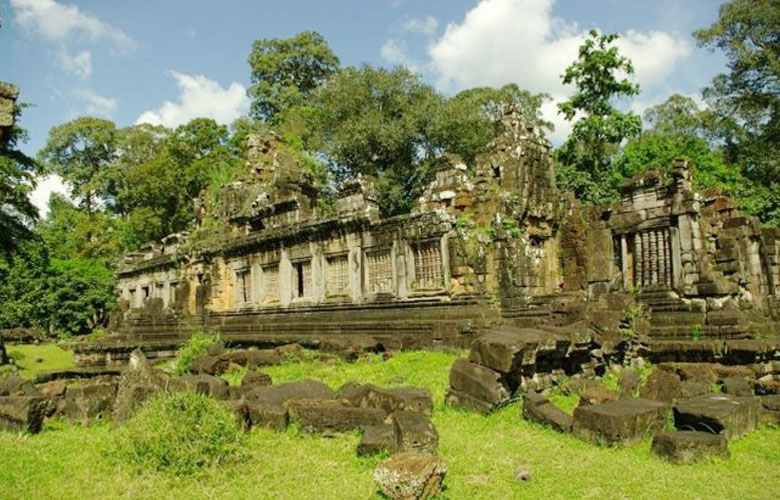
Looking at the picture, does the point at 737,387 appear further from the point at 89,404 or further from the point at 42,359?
the point at 42,359

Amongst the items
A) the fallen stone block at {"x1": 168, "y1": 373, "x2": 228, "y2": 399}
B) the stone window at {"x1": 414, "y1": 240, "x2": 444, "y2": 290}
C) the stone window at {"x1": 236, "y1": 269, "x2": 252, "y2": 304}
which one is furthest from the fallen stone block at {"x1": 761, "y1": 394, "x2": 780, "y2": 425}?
the stone window at {"x1": 236, "y1": 269, "x2": 252, "y2": 304}

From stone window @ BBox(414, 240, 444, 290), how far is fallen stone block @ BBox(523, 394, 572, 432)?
6.14 meters

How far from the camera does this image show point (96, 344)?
851 inches

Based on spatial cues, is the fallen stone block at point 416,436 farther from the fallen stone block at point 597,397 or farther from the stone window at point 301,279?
the stone window at point 301,279

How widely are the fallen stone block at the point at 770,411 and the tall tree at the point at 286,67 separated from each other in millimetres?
41472

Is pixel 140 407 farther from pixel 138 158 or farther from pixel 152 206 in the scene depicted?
pixel 138 158

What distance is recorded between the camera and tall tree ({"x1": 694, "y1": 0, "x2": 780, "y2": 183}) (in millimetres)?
26594

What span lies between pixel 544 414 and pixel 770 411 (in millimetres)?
2721

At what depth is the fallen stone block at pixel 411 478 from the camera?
4562mm

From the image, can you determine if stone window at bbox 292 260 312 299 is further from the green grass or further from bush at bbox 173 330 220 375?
the green grass

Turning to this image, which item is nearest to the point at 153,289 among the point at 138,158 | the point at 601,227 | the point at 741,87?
the point at 601,227

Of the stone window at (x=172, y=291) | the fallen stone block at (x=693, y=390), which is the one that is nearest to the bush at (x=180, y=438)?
the fallen stone block at (x=693, y=390)

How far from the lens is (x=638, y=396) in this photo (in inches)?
324

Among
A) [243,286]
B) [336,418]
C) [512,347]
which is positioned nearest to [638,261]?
[512,347]
